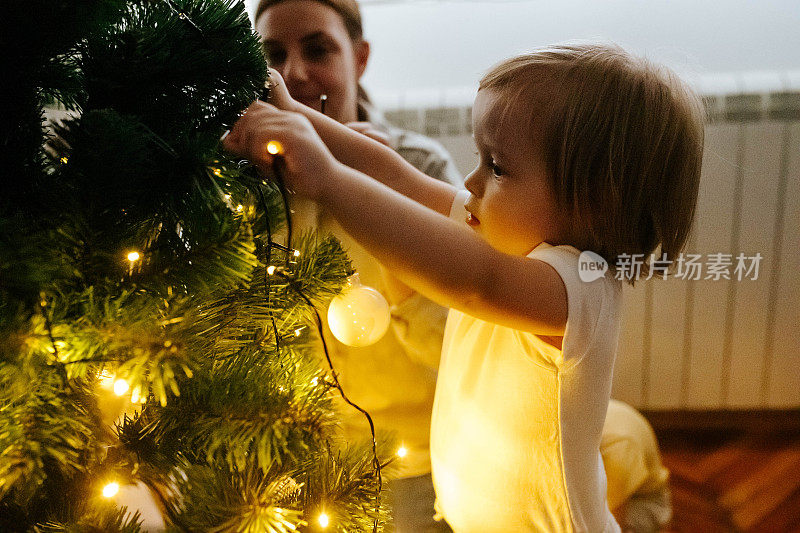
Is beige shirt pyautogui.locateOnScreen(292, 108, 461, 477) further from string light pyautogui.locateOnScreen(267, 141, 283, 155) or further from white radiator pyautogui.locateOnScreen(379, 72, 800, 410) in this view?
white radiator pyautogui.locateOnScreen(379, 72, 800, 410)

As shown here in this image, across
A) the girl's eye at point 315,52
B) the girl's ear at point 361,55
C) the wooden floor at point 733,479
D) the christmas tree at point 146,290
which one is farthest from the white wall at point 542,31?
the christmas tree at point 146,290

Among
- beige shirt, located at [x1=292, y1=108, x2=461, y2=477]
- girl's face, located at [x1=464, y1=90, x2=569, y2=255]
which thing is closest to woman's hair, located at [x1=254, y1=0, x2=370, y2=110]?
beige shirt, located at [x1=292, y1=108, x2=461, y2=477]

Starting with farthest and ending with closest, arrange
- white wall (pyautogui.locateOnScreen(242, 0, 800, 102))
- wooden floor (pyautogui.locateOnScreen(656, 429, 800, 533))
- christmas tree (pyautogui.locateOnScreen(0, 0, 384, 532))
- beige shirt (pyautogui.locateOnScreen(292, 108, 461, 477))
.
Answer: white wall (pyautogui.locateOnScreen(242, 0, 800, 102)) → wooden floor (pyautogui.locateOnScreen(656, 429, 800, 533)) → beige shirt (pyautogui.locateOnScreen(292, 108, 461, 477)) → christmas tree (pyautogui.locateOnScreen(0, 0, 384, 532))

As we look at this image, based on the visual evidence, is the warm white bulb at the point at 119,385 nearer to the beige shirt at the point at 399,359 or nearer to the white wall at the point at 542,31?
the beige shirt at the point at 399,359

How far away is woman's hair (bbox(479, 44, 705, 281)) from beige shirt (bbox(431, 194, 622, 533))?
5 cm

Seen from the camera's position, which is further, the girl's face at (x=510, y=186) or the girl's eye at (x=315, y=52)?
the girl's eye at (x=315, y=52)

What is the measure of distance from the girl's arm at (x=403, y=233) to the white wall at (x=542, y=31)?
3.11ft

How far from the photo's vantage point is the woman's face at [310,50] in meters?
0.68

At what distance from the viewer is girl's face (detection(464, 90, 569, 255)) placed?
1.72 ft

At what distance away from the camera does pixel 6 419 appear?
1.14 feet

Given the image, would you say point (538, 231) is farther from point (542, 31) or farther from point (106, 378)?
point (542, 31)

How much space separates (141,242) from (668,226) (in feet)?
1.43

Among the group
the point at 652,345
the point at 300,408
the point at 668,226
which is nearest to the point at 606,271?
the point at 668,226

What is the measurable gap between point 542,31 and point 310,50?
87 cm
